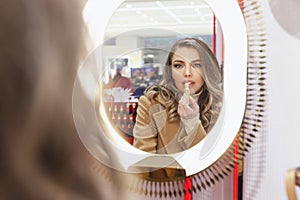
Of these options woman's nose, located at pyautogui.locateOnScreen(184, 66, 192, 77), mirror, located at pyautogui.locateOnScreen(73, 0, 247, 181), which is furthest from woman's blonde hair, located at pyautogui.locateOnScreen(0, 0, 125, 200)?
woman's nose, located at pyautogui.locateOnScreen(184, 66, 192, 77)

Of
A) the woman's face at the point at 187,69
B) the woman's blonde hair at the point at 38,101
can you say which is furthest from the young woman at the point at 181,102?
the woman's blonde hair at the point at 38,101

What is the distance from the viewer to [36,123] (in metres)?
0.28

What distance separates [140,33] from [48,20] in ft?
2.38

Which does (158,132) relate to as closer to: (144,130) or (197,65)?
(144,130)

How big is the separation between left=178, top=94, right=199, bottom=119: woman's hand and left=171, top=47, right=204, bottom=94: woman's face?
0.02 meters

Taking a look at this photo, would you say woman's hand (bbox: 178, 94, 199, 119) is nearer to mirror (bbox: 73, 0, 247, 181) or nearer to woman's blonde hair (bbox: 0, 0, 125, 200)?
mirror (bbox: 73, 0, 247, 181)

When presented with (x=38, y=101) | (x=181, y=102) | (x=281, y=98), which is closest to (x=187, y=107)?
(x=181, y=102)

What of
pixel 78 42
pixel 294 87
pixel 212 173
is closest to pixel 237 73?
pixel 294 87

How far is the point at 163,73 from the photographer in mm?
984

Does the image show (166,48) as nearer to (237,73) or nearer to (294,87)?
(237,73)

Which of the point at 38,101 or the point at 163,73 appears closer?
the point at 38,101

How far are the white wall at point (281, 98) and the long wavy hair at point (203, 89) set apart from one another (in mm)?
133

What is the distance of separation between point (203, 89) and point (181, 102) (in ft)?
0.22

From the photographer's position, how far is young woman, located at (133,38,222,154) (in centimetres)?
96
